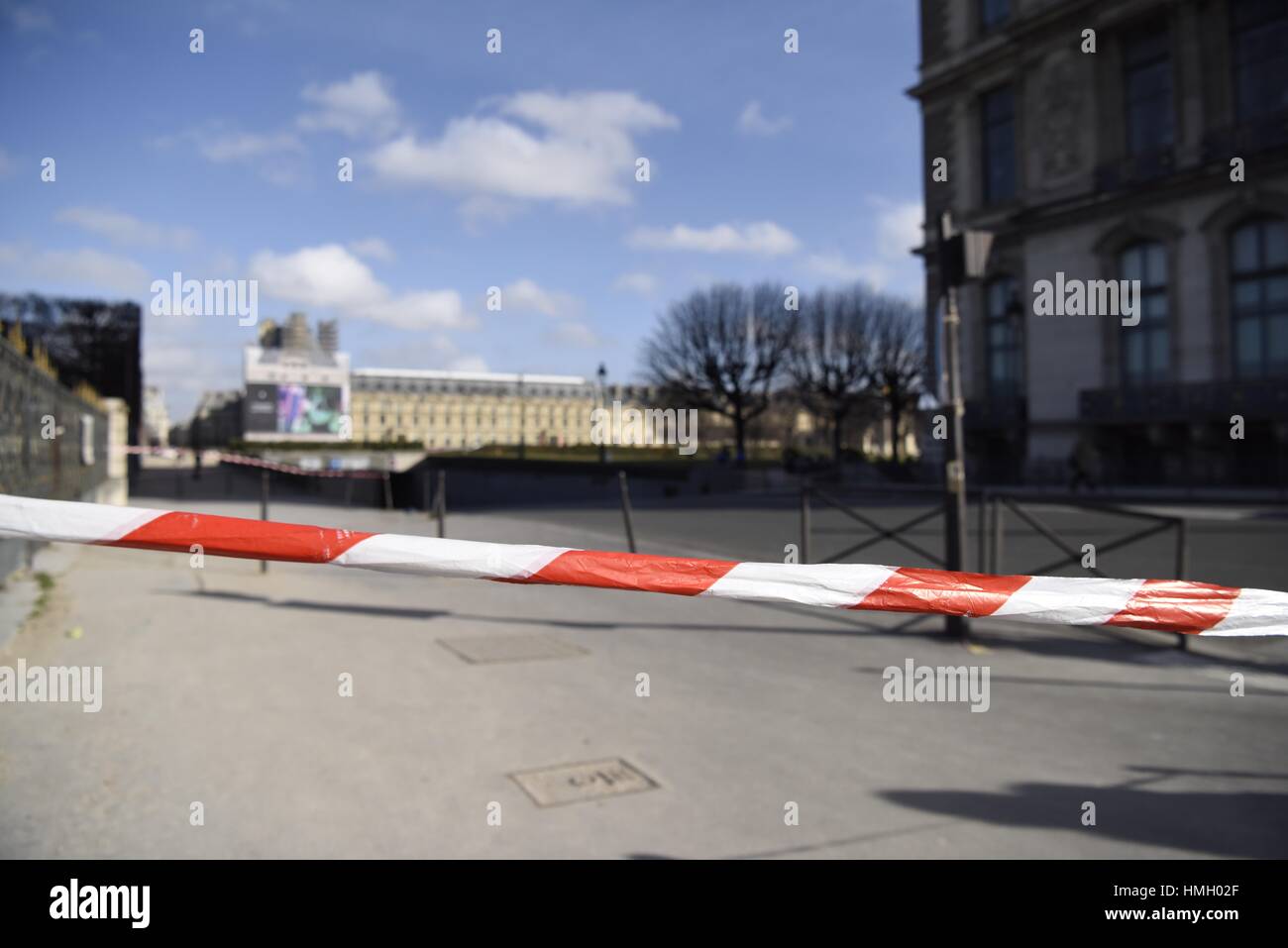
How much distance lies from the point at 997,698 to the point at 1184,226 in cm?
3029

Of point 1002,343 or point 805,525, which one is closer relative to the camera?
point 805,525

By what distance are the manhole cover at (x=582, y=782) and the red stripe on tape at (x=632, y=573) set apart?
192 centimetres

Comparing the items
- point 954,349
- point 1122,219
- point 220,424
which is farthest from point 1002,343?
point 220,424

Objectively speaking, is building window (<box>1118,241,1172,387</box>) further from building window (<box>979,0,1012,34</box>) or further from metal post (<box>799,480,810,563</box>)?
metal post (<box>799,480,810,563</box>)

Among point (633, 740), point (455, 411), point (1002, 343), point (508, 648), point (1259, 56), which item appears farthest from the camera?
point (455, 411)

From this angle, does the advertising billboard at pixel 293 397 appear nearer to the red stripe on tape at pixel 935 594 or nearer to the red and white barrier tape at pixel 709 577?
the red and white barrier tape at pixel 709 577

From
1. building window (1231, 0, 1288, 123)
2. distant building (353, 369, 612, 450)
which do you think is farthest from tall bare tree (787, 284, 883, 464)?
distant building (353, 369, 612, 450)

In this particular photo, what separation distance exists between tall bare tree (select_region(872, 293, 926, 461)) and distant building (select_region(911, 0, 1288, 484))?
1583cm

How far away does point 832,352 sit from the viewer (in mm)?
53500

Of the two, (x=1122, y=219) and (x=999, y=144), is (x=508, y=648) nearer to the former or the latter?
(x=1122, y=219)

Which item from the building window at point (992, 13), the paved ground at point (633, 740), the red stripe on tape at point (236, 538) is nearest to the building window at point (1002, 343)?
the building window at point (992, 13)

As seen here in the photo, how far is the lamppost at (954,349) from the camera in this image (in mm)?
7574

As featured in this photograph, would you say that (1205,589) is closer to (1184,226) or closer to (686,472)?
(686,472)

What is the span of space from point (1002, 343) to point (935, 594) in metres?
37.5
